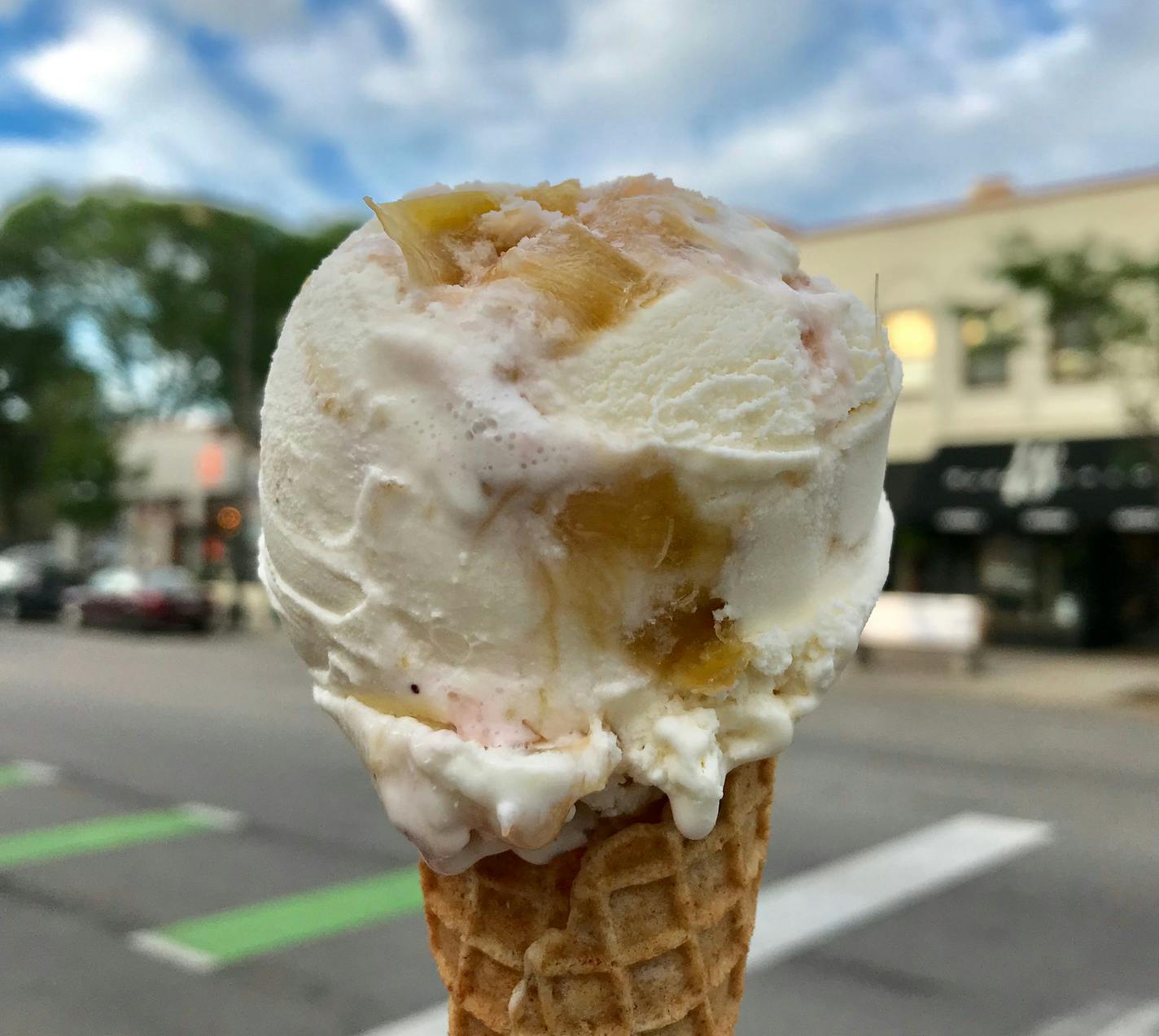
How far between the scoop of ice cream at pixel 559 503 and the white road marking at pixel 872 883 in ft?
10.00

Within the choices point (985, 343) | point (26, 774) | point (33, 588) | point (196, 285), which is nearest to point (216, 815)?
point (26, 774)

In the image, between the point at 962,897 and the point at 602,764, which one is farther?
the point at 962,897

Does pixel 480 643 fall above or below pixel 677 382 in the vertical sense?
below

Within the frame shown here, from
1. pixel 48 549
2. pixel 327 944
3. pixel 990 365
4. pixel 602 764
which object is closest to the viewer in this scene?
pixel 602 764

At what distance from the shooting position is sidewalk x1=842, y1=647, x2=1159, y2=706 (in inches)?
499

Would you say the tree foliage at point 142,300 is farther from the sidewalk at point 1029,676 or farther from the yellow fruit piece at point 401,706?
the yellow fruit piece at point 401,706

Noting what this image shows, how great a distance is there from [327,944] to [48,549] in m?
36.1

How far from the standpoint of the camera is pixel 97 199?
85.8 ft

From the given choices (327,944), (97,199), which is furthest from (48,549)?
(327,944)

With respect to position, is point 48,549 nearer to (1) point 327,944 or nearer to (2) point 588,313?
(1) point 327,944

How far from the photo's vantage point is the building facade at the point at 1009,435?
52.4 ft

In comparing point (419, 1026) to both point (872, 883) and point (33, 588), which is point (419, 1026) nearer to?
point (872, 883)

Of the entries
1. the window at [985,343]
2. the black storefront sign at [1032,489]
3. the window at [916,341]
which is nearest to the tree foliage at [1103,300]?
the window at [985,343]

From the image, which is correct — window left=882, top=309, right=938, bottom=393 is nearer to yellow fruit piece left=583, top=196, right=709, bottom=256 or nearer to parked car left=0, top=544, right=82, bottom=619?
yellow fruit piece left=583, top=196, right=709, bottom=256
